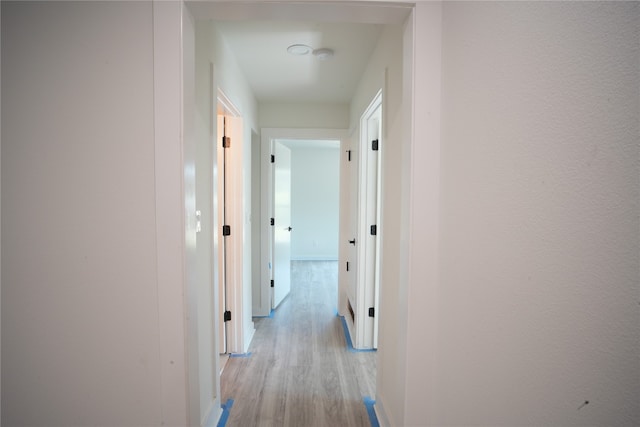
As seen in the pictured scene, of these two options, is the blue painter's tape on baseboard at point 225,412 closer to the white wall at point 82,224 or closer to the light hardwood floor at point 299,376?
the light hardwood floor at point 299,376

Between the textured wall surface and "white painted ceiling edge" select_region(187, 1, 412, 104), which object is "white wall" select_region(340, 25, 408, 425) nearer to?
"white painted ceiling edge" select_region(187, 1, 412, 104)

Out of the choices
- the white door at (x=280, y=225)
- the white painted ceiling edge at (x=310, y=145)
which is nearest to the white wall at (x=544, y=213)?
the white door at (x=280, y=225)

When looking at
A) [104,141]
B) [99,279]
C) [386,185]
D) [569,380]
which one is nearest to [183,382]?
[99,279]

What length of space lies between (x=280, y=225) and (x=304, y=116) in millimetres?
1331

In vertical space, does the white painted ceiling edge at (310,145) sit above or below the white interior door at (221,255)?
above

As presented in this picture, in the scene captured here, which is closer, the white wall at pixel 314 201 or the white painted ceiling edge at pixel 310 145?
the white painted ceiling edge at pixel 310 145

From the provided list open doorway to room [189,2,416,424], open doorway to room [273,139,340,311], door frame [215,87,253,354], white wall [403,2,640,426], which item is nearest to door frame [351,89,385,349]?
open doorway to room [189,2,416,424]

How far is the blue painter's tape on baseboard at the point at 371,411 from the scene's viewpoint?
1.89m

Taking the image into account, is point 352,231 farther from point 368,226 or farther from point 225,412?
point 225,412

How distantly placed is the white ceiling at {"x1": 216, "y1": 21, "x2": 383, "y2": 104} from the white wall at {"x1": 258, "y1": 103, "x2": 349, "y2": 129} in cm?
12

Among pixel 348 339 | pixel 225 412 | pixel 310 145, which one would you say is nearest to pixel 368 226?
pixel 348 339

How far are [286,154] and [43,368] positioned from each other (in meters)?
3.27

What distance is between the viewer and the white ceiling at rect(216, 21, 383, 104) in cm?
199

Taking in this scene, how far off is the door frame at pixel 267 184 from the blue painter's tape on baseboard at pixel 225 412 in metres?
1.56
